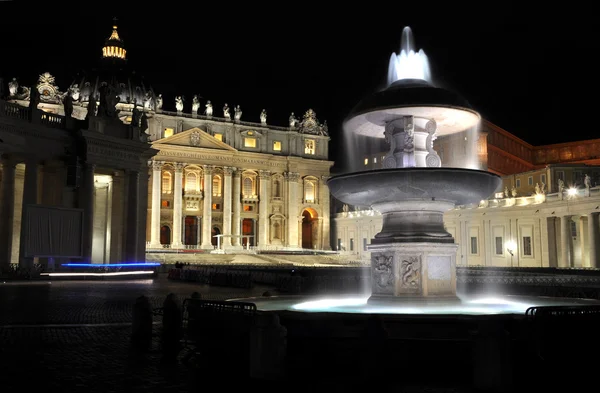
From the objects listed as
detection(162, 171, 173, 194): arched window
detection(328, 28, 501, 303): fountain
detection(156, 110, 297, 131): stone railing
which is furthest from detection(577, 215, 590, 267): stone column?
detection(162, 171, 173, 194): arched window

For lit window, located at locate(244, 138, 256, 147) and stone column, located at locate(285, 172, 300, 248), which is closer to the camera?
lit window, located at locate(244, 138, 256, 147)

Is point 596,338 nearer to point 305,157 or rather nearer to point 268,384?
point 268,384

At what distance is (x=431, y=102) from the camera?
39.3 feet

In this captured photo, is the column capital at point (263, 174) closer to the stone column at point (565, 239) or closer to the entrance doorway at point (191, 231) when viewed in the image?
the entrance doorway at point (191, 231)

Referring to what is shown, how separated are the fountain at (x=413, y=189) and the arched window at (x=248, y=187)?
74.6m

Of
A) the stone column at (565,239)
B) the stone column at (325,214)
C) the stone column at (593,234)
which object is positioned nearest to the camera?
the stone column at (593,234)

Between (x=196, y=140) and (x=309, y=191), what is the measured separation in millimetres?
19118

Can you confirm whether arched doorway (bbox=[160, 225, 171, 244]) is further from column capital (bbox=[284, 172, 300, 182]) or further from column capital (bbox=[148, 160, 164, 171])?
column capital (bbox=[284, 172, 300, 182])

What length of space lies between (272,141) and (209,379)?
265 feet

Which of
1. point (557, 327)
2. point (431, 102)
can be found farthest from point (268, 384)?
point (431, 102)

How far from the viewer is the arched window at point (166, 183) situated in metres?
81.6

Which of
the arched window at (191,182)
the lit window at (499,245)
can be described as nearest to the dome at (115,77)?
the arched window at (191,182)

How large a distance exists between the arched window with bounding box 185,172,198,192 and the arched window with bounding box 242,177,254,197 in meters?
7.33

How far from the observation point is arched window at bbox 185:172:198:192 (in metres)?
82.7
